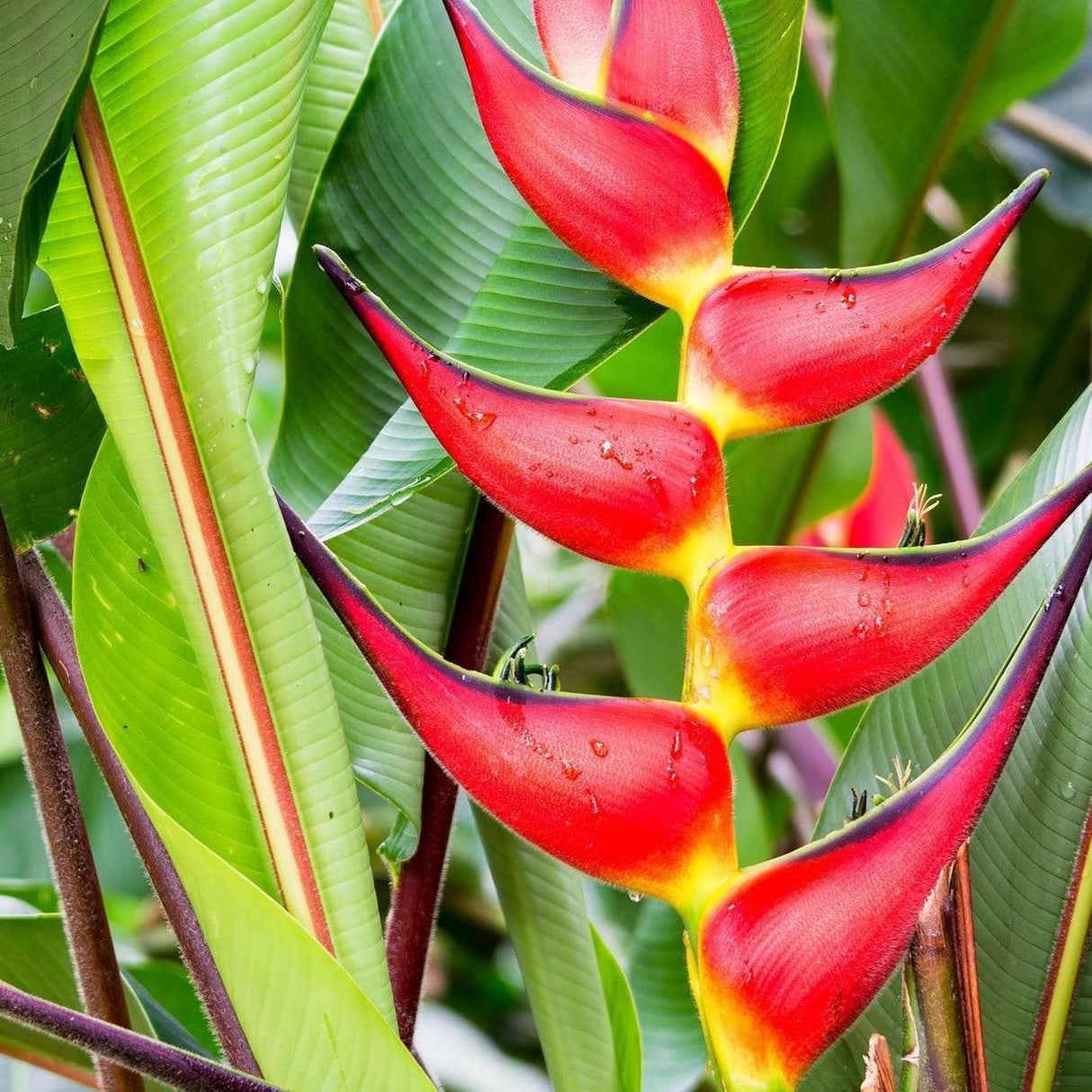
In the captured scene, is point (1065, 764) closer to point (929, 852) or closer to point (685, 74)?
point (929, 852)

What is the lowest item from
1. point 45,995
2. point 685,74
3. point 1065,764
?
point 45,995

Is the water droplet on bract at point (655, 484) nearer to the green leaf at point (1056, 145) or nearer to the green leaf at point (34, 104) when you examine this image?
the green leaf at point (34, 104)

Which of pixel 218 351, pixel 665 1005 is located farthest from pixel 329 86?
pixel 665 1005

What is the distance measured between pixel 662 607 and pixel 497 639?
1.07ft

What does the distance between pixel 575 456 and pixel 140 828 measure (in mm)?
212

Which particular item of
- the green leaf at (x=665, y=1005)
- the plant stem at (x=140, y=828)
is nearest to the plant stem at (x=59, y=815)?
the plant stem at (x=140, y=828)

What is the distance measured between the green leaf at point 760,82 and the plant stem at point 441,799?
0.52 feet

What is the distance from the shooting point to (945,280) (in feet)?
1.11

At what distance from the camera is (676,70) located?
367mm

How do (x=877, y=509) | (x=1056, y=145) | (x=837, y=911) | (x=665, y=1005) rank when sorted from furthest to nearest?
(x=1056, y=145)
(x=877, y=509)
(x=665, y=1005)
(x=837, y=911)

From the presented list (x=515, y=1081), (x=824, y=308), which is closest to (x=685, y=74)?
(x=824, y=308)

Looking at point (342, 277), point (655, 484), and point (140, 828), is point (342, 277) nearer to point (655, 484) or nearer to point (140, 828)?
point (655, 484)

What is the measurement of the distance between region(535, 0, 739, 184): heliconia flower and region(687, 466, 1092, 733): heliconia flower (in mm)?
130

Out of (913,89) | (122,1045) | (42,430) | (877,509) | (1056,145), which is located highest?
(1056,145)
